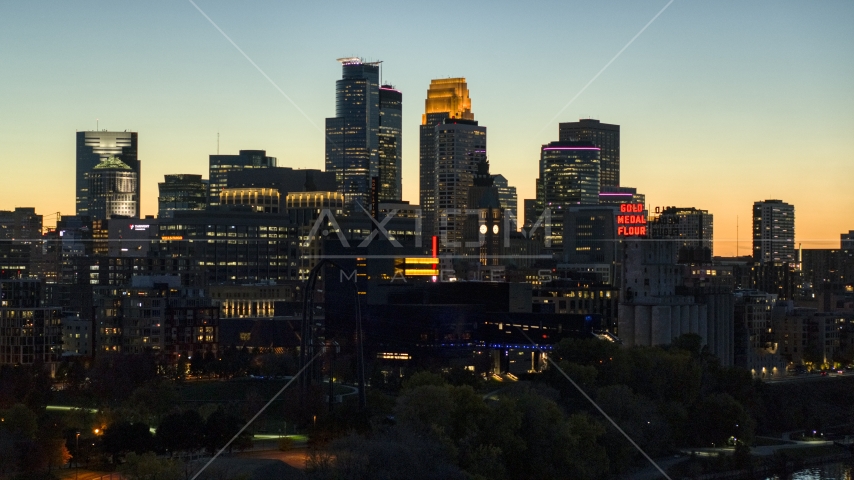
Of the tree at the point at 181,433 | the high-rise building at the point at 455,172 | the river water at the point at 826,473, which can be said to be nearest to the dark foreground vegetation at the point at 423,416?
the tree at the point at 181,433

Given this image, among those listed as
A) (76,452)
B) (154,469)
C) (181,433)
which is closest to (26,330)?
(76,452)

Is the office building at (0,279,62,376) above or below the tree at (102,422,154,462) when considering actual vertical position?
above

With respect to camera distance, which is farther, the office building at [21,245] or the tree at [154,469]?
the office building at [21,245]

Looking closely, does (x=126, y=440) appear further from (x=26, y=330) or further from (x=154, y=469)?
(x=26, y=330)

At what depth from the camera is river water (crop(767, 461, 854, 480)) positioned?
51969 mm

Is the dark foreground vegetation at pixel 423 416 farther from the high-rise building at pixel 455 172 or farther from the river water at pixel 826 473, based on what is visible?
the high-rise building at pixel 455 172

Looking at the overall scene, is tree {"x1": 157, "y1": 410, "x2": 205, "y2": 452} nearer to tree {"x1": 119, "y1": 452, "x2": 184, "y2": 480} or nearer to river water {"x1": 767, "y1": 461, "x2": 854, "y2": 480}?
tree {"x1": 119, "y1": 452, "x2": 184, "y2": 480}

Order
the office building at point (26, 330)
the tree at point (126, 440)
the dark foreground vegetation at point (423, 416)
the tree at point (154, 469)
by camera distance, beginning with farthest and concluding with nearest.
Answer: the office building at point (26, 330)
the tree at point (126, 440)
the dark foreground vegetation at point (423, 416)
the tree at point (154, 469)

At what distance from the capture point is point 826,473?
175 ft

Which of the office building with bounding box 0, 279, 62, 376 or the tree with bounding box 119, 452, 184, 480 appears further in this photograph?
the office building with bounding box 0, 279, 62, 376

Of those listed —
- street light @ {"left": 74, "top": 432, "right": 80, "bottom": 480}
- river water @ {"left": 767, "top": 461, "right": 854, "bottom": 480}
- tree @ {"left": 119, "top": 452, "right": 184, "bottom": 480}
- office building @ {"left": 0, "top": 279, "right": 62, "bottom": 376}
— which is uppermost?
office building @ {"left": 0, "top": 279, "right": 62, "bottom": 376}

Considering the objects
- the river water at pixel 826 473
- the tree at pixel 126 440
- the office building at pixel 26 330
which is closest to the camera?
the tree at pixel 126 440

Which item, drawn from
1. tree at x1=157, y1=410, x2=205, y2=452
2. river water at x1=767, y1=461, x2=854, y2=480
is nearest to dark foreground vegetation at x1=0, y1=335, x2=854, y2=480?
tree at x1=157, y1=410, x2=205, y2=452

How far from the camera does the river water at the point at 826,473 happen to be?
171ft
